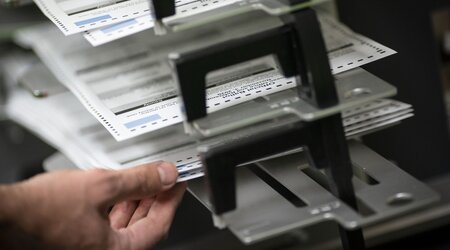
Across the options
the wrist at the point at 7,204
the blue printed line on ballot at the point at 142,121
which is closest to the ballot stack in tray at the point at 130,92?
the blue printed line on ballot at the point at 142,121

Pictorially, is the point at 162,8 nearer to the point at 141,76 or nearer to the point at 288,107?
the point at 288,107

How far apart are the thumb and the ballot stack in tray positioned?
22 millimetres

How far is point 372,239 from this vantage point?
1207mm

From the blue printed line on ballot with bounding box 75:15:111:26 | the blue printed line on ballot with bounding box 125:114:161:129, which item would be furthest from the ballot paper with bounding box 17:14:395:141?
the blue printed line on ballot with bounding box 75:15:111:26

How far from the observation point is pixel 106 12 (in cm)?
91

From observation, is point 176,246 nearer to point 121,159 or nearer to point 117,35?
point 121,159

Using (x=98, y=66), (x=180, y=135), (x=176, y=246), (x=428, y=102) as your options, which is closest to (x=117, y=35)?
(x=180, y=135)

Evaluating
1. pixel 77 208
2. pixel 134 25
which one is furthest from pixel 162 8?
pixel 77 208

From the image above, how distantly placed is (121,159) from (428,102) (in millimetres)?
543

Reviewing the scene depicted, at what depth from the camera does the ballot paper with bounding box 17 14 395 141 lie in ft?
2.88

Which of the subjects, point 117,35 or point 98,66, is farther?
point 98,66

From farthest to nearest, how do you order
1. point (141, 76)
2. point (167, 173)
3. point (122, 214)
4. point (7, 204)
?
1. point (141, 76)
2. point (122, 214)
3. point (167, 173)
4. point (7, 204)

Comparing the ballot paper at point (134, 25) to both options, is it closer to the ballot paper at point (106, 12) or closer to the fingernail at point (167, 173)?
the ballot paper at point (106, 12)

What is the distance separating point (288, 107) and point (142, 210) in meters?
0.24
